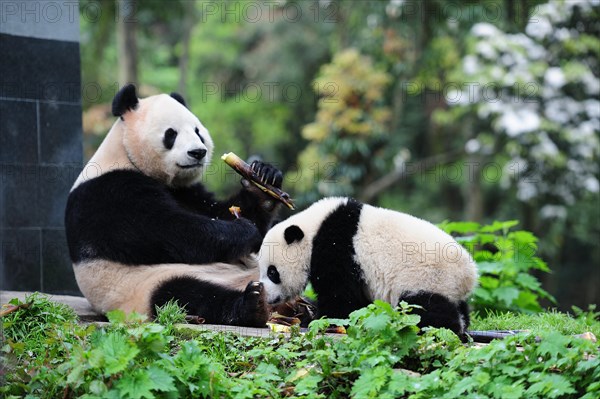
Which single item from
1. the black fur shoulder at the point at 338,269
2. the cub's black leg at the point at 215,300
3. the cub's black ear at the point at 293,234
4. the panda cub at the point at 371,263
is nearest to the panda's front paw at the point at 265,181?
the panda cub at the point at 371,263

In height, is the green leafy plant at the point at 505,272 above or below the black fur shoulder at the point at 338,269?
below

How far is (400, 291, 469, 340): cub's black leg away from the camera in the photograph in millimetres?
5012

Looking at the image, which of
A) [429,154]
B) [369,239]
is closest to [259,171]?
[369,239]

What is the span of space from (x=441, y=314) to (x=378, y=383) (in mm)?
1255

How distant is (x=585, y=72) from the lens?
17.6 m

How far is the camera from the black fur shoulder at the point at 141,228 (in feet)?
18.6

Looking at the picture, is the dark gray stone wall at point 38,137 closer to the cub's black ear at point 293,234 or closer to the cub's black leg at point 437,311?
the cub's black ear at point 293,234

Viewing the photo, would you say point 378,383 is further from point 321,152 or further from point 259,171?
point 321,152

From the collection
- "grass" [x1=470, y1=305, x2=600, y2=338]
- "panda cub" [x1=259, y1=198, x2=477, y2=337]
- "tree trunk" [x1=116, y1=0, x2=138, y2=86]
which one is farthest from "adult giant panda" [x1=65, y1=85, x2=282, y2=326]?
"tree trunk" [x1=116, y1=0, x2=138, y2=86]

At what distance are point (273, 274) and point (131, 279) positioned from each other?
1.01 meters

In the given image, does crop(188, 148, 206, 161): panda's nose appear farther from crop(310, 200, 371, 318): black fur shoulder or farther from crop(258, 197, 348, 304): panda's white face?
crop(310, 200, 371, 318): black fur shoulder

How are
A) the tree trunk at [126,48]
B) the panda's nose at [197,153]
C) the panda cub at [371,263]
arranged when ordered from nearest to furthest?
the panda cub at [371,263]
the panda's nose at [197,153]
the tree trunk at [126,48]

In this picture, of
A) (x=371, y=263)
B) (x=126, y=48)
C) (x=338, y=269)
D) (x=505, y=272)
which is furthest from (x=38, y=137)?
(x=126, y=48)

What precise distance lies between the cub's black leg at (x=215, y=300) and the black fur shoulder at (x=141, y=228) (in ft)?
0.76
